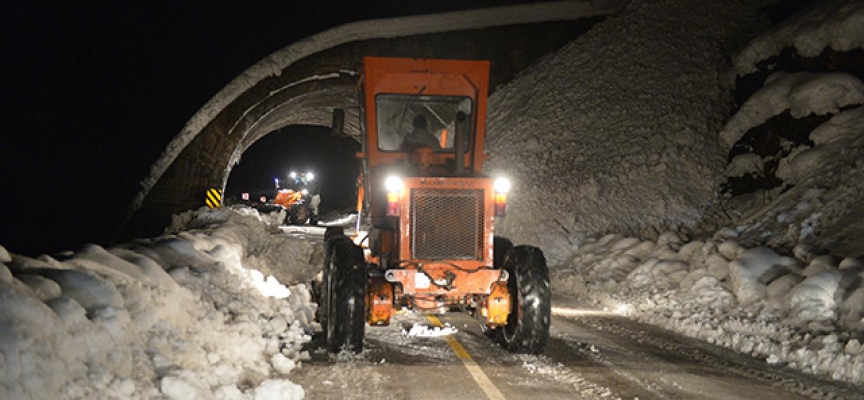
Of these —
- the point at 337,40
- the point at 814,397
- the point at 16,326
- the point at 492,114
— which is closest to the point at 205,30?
the point at 337,40

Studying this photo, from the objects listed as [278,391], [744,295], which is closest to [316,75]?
[744,295]

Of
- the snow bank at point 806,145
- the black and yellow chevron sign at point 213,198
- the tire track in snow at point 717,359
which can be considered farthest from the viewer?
the black and yellow chevron sign at point 213,198

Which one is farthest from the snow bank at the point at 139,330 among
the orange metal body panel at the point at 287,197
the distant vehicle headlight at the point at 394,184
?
the orange metal body panel at the point at 287,197

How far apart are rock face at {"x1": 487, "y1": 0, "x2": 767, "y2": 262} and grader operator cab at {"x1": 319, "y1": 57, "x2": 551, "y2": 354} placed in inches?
305

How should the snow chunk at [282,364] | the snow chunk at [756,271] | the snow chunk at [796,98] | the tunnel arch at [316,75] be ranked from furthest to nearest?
the tunnel arch at [316,75], the snow chunk at [796,98], the snow chunk at [756,271], the snow chunk at [282,364]

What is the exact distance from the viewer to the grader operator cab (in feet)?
21.8

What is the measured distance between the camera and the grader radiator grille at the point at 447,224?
702cm

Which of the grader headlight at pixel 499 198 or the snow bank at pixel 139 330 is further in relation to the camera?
the grader headlight at pixel 499 198

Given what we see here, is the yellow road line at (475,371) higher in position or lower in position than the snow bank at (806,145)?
lower

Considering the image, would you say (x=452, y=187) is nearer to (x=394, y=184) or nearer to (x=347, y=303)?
(x=394, y=184)

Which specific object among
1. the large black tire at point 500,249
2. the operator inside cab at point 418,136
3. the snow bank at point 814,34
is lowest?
the large black tire at point 500,249

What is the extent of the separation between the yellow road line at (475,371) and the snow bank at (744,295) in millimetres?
3004

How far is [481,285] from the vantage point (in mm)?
6938

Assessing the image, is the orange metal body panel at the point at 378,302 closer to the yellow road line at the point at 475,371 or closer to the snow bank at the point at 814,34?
the yellow road line at the point at 475,371
